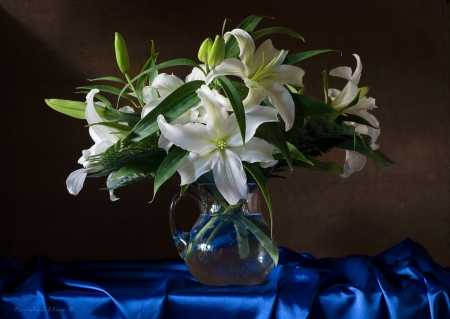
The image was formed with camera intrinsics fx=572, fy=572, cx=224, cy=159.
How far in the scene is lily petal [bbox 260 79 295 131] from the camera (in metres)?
0.91

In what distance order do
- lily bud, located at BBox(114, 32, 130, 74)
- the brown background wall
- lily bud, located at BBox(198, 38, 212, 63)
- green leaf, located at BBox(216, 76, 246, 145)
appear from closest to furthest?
1. green leaf, located at BBox(216, 76, 246, 145)
2. lily bud, located at BBox(198, 38, 212, 63)
3. lily bud, located at BBox(114, 32, 130, 74)
4. the brown background wall

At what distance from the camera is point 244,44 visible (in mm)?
908

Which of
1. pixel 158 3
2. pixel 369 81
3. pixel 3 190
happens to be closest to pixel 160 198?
pixel 3 190

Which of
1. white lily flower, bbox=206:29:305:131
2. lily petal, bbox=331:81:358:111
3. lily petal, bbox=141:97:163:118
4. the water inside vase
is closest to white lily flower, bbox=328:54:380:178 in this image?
lily petal, bbox=331:81:358:111

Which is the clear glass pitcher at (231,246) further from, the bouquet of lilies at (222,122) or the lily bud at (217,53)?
the lily bud at (217,53)

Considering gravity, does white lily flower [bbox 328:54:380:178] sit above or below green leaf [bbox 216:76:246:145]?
below

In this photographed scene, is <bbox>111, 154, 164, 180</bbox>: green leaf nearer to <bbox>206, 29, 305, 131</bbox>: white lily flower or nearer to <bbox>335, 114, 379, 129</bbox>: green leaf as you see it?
<bbox>206, 29, 305, 131</bbox>: white lily flower

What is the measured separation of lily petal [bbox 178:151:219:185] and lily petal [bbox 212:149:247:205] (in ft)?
0.04

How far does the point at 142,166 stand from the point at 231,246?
218mm

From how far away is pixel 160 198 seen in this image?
5.95 feet

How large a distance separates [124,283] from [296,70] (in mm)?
552

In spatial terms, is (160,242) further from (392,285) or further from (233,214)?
(392,285)

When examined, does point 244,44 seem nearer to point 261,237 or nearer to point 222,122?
point 222,122

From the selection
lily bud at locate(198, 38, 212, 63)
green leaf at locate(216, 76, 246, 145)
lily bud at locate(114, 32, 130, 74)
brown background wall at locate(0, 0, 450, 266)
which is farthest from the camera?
brown background wall at locate(0, 0, 450, 266)
